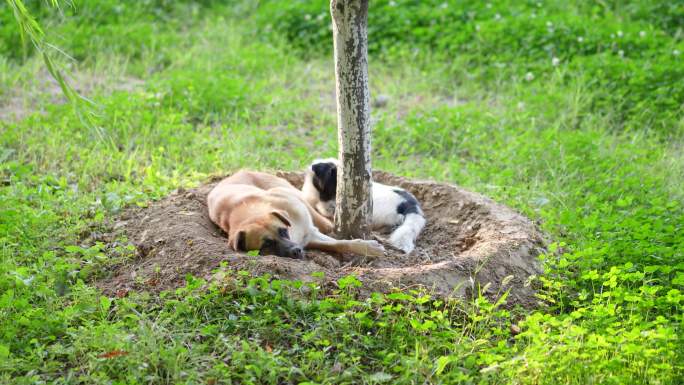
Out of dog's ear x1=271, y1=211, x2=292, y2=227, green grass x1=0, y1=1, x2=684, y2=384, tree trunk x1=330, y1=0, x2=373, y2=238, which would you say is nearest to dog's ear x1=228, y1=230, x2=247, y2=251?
dog's ear x1=271, y1=211, x2=292, y2=227

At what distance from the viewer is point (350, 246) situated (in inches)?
230

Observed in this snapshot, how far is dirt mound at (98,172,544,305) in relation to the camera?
16.9 ft

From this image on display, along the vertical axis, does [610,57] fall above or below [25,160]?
above

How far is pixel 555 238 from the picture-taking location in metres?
6.19

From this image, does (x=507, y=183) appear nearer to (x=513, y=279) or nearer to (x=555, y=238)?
(x=555, y=238)

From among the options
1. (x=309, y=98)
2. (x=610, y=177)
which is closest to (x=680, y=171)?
(x=610, y=177)

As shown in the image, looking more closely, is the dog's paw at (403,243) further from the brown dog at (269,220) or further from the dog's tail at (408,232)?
Answer: the brown dog at (269,220)

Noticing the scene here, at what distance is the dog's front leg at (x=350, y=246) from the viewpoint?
19.0ft

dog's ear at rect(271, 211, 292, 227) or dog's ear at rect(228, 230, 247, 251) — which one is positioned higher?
dog's ear at rect(271, 211, 292, 227)

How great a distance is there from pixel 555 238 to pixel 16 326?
3.86 metres

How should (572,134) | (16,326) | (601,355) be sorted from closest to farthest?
(601,355)
(16,326)
(572,134)

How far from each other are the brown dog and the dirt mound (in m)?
0.10

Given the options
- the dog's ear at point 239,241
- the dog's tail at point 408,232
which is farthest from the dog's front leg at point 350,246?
the dog's ear at point 239,241

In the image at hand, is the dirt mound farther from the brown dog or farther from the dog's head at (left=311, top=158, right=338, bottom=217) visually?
the dog's head at (left=311, top=158, right=338, bottom=217)
